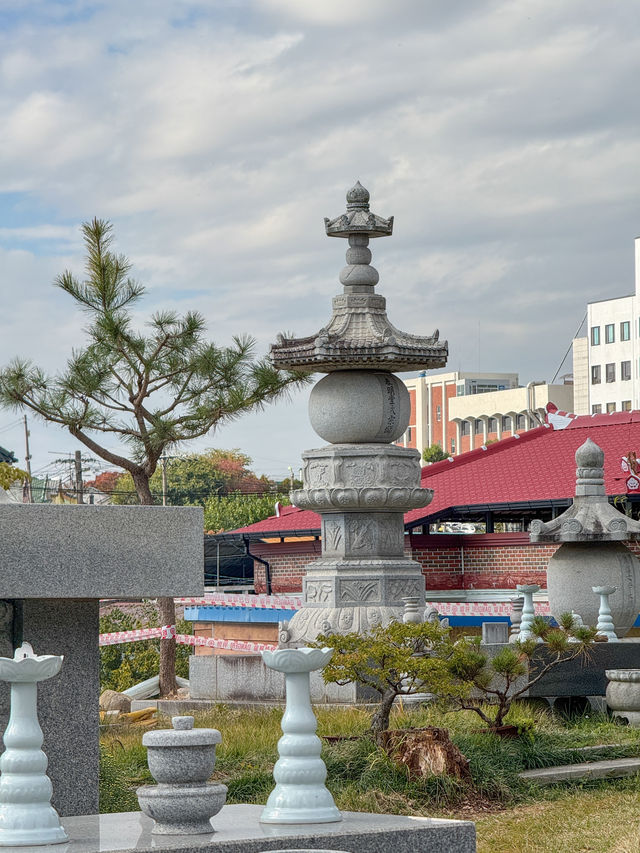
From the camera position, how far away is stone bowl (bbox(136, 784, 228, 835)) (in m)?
5.66

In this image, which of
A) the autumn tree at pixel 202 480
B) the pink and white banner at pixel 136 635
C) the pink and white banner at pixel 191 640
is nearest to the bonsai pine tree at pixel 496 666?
the pink and white banner at pixel 136 635

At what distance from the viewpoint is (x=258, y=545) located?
29.1m

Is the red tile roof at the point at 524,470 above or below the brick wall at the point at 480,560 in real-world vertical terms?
above

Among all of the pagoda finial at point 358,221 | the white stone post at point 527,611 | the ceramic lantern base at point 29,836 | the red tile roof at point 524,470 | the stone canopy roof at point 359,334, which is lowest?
the ceramic lantern base at point 29,836

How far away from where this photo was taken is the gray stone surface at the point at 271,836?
547cm

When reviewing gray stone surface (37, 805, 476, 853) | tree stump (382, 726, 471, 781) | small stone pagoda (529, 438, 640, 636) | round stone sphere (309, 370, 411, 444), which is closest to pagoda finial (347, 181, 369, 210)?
round stone sphere (309, 370, 411, 444)

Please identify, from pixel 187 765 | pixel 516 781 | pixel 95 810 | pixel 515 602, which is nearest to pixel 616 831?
pixel 516 781

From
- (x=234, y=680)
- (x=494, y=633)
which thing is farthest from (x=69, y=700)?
(x=234, y=680)

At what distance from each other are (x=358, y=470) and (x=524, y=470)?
10177 mm

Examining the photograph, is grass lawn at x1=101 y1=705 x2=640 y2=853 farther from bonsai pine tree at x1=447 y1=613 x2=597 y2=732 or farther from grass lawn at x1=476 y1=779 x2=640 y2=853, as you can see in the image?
bonsai pine tree at x1=447 y1=613 x2=597 y2=732

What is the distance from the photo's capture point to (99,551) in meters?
7.39

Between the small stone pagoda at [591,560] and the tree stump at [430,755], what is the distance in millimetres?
7591

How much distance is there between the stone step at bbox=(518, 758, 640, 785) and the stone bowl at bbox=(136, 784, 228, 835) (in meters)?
5.49

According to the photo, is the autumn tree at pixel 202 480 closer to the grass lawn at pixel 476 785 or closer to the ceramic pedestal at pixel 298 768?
the grass lawn at pixel 476 785
